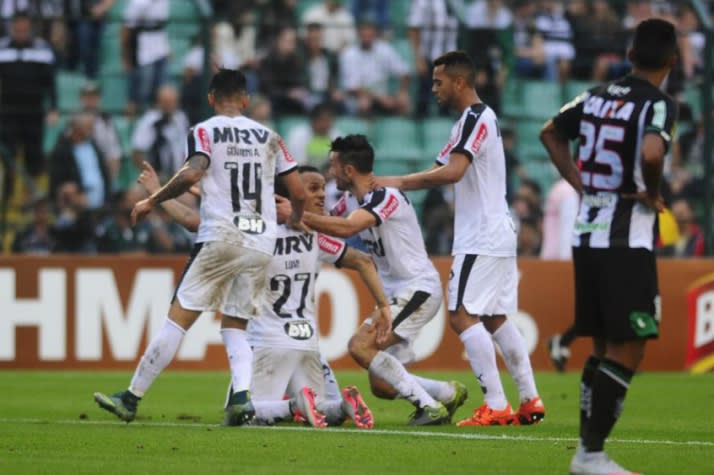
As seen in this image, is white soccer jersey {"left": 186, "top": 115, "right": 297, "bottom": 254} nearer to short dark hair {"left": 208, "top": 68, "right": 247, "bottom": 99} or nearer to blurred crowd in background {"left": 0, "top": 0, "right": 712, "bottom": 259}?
short dark hair {"left": 208, "top": 68, "right": 247, "bottom": 99}

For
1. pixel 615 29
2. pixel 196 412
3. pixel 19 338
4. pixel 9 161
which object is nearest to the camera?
pixel 196 412

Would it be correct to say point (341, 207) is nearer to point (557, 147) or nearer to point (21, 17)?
point (557, 147)

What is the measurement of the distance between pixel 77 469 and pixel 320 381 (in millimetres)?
3158

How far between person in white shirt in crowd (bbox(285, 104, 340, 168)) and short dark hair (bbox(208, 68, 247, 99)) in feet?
24.5

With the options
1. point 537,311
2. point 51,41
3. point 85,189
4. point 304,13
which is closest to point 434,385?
point 537,311

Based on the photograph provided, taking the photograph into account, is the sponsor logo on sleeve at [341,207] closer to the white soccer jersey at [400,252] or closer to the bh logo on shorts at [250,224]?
the white soccer jersey at [400,252]

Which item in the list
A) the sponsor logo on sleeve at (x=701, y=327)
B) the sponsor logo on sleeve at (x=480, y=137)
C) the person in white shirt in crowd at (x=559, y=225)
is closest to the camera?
the sponsor logo on sleeve at (x=480, y=137)

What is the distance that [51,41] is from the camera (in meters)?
18.0

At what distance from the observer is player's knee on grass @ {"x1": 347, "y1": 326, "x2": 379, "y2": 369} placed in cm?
1031

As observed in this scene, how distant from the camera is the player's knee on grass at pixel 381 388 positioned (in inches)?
404

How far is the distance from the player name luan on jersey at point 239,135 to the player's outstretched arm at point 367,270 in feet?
3.06

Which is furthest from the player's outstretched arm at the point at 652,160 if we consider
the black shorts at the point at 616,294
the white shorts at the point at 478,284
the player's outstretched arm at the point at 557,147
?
the white shorts at the point at 478,284

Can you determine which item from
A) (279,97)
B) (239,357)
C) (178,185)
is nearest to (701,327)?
(279,97)

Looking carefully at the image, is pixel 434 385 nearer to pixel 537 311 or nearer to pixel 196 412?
pixel 196 412
